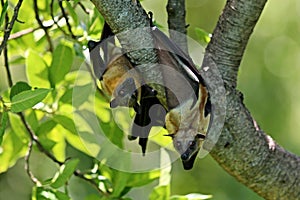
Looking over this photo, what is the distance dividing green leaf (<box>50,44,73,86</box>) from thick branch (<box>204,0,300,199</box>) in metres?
0.21

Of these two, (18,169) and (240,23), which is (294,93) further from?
(240,23)

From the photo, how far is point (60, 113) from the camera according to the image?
37.7 inches

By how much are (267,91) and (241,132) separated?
281 centimetres

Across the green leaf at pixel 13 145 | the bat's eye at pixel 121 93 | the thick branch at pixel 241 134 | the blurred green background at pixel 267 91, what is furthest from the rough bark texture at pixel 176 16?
the blurred green background at pixel 267 91

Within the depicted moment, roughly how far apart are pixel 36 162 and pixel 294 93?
1320 mm

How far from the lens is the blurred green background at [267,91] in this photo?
346 cm

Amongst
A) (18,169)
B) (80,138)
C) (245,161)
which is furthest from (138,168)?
(18,169)

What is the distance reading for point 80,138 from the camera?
99 centimetres

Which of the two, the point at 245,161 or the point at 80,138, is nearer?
the point at 245,161

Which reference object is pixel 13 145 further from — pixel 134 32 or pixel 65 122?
pixel 134 32

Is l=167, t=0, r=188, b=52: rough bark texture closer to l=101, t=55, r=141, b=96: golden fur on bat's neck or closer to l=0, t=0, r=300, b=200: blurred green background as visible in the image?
l=101, t=55, r=141, b=96: golden fur on bat's neck

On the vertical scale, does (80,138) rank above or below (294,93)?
above

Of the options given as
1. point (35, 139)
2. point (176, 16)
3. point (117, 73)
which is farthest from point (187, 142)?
point (35, 139)

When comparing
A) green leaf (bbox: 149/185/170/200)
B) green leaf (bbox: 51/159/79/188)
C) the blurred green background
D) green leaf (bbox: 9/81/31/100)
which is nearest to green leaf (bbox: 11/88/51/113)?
green leaf (bbox: 9/81/31/100)
